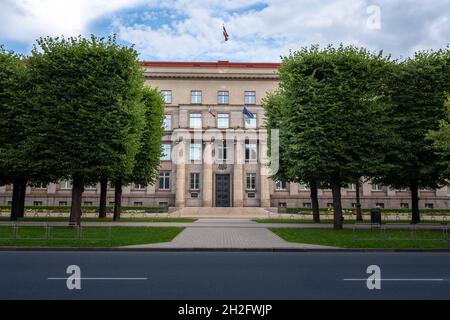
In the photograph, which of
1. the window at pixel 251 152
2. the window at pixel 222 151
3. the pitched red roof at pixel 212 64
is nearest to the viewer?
the window at pixel 222 151

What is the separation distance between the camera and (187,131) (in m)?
55.9

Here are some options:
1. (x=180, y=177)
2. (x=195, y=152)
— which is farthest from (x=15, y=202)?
(x=195, y=152)

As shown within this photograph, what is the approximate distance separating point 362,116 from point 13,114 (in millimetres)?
24964

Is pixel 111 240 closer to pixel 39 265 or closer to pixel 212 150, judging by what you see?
pixel 39 265

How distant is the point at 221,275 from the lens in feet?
34.7

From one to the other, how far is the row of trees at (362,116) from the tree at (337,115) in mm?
64

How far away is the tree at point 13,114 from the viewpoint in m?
27.0

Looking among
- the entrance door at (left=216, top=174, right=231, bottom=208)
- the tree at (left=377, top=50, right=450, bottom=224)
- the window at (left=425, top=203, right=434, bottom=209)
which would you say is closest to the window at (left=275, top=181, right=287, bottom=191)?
the entrance door at (left=216, top=174, right=231, bottom=208)

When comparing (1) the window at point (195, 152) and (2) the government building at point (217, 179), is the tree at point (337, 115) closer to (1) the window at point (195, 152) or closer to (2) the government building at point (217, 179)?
(2) the government building at point (217, 179)

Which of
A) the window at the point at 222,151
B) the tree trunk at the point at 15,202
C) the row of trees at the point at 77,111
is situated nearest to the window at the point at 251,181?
the window at the point at 222,151

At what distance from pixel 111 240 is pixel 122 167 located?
917 centimetres

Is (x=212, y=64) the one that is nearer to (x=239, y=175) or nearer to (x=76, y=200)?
(x=239, y=175)

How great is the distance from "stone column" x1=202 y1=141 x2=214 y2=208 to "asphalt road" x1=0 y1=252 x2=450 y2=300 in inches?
1529
